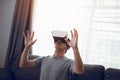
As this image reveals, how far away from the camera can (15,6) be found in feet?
11.5

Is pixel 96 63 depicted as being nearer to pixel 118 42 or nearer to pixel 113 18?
pixel 118 42

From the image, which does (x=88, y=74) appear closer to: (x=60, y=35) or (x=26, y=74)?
(x=26, y=74)

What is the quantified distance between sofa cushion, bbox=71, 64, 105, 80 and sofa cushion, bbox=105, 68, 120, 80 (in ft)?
0.21

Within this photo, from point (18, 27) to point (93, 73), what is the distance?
135cm

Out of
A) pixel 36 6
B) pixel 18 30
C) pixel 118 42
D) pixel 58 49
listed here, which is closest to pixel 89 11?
pixel 118 42

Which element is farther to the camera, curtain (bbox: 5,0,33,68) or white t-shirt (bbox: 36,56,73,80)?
curtain (bbox: 5,0,33,68)

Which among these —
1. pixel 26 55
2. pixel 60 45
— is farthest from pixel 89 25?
pixel 26 55

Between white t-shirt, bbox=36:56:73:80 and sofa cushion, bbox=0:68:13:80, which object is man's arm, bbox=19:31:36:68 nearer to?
white t-shirt, bbox=36:56:73:80

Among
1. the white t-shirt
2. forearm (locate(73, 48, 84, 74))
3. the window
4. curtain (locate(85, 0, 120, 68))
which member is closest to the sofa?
curtain (locate(85, 0, 120, 68))

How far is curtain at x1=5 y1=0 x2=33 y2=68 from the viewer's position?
3.46m

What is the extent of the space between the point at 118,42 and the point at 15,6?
5.30ft

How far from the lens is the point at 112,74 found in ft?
9.18

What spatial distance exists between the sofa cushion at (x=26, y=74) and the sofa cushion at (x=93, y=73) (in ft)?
1.88

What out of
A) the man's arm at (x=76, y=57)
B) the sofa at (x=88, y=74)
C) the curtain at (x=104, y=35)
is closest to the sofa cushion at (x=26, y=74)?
the sofa at (x=88, y=74)
